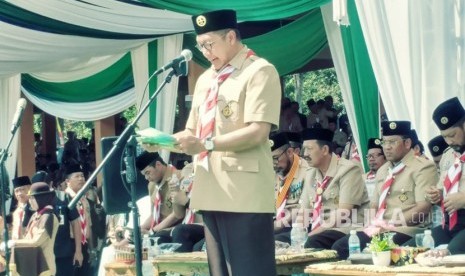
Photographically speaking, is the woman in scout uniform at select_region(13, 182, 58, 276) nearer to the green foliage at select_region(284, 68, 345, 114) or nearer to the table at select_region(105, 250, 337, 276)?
the table at select_region(105, 250, 337, 276)

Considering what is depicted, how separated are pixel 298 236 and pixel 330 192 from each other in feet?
1.53

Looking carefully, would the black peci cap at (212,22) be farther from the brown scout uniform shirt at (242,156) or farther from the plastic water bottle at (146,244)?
the plastic water bottle at (146,244)

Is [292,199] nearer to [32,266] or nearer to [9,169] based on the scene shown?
[32,266]

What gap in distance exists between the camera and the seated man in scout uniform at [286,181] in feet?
26.8

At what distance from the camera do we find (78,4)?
33.4 ft

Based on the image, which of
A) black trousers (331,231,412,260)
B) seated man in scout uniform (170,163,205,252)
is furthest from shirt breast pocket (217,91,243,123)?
seated man in scout uniform (170,163,205,252)

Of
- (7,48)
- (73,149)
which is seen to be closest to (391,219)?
(7,48)

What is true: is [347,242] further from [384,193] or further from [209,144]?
[209,144]

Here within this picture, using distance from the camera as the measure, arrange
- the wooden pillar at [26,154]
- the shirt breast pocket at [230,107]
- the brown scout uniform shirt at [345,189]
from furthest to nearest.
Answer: the wooden pillar at [26,154], the brown scout uniform shirt at [345,189], the shirt breast pocket at [230,107]

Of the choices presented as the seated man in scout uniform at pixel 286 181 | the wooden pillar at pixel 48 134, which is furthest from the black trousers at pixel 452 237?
the wooden pillar at pixel 48 134

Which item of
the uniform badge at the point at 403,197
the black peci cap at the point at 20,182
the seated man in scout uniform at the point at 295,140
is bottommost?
the uniform badge at the point at 403,197

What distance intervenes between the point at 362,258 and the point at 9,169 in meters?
8.49

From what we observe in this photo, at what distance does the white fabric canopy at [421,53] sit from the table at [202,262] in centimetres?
139

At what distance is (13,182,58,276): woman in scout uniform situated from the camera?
9738 millimetres
